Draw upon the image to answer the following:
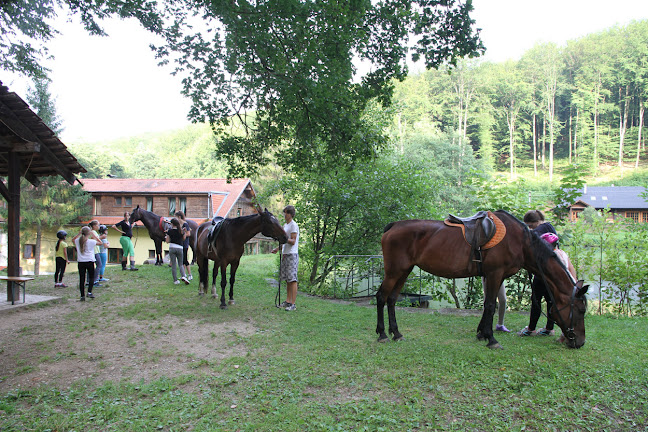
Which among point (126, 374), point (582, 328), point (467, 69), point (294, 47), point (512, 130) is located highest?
point (467, 69)

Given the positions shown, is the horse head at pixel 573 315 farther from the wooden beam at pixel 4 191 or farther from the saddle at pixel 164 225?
the saddle at pixel 164 225

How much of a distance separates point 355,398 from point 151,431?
1.89 meters

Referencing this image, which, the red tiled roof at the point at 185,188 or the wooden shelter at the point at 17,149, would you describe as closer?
the wooden shelter at the point at 17,149

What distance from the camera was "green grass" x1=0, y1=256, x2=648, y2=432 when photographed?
356 centimetres

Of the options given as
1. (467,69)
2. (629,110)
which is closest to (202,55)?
(467,69)

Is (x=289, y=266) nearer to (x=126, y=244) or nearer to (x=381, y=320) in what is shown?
(x=381, y=320)

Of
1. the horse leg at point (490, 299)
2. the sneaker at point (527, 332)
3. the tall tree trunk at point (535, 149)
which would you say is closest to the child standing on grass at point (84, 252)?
the horse leg at point (490, 299)

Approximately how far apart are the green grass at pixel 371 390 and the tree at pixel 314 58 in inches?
179

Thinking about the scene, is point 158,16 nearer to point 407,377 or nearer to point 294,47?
point 294,47

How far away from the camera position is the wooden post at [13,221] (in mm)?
8242

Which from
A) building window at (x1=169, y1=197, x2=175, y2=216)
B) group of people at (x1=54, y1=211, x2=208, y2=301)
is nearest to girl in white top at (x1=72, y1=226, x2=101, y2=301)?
group of people at (x1=54, y1=211, x2=208, y2=301)

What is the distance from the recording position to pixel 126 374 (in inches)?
190

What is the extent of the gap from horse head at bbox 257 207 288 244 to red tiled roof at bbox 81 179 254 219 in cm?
2374

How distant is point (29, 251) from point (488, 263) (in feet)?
126
